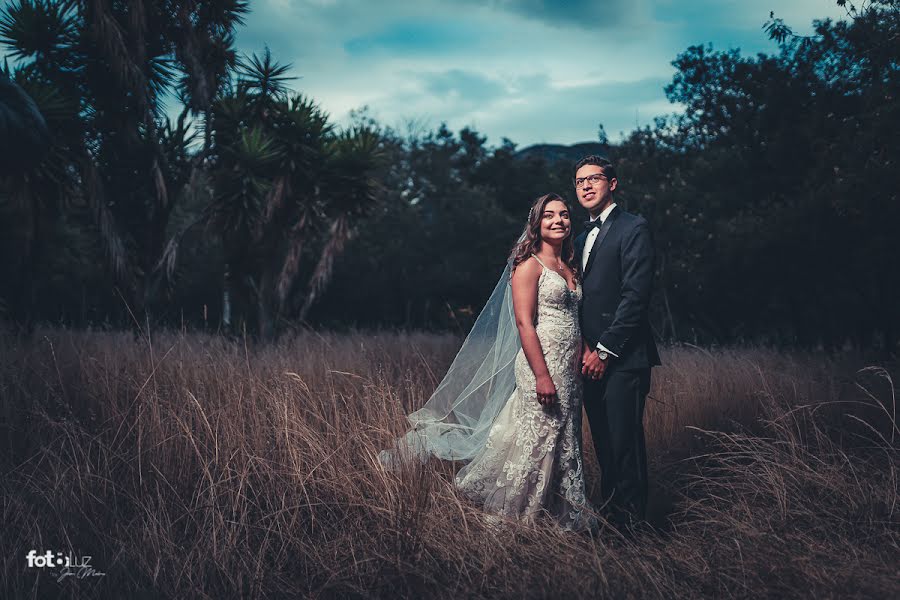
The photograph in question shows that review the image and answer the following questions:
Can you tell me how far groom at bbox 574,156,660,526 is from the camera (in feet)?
12.0

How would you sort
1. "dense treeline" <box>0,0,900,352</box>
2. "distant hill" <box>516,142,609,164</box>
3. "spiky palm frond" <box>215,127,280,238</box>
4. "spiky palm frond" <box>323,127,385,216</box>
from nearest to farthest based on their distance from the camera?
"dense treeline" <box>0,0,900,352</box>, "spiky palm frond" <box>215,127,280,238</box>, "spiky palm frond" <box>323,127,385,216</box>, "distant hill" <box>516,142,609,164</box>

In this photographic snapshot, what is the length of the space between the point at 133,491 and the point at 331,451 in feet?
3.58

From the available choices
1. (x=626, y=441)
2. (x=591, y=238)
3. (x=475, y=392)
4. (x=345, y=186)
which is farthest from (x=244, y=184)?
(x=626, y=441)

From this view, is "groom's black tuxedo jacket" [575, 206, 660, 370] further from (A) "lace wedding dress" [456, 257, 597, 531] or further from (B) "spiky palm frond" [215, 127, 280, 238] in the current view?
(B) "spiky palm frond" [215, 127, 280, 238]

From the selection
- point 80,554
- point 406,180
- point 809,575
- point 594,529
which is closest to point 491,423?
point 594,529

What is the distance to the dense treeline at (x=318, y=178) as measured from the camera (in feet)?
37.9

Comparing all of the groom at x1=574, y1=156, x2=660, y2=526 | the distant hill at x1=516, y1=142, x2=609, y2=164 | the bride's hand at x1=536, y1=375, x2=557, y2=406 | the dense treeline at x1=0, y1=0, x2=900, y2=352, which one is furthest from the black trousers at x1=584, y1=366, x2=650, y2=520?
the distant hill at x1=516, y1=142, x2=609, y2=164

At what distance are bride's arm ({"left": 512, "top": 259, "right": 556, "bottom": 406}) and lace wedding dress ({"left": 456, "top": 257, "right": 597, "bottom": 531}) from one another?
6cm

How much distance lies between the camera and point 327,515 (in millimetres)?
3594

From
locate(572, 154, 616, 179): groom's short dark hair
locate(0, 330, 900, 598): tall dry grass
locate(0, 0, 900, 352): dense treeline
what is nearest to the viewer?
locate(0, 330, 900, 598): tall dry grass

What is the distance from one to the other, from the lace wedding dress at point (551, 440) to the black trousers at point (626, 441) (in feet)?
0.54

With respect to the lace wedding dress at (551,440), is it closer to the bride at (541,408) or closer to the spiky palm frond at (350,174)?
the bride at (541,408)

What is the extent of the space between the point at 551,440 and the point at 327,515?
124cm

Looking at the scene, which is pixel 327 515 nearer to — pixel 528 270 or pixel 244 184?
pixel 528 270
